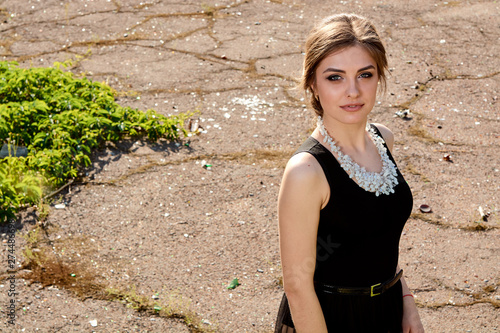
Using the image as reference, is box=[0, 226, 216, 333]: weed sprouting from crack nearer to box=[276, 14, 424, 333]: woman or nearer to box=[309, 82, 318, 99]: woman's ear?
box=[276, 14, 424, 333]: woman

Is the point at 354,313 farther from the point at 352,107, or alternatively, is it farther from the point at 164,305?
the point at 164,305

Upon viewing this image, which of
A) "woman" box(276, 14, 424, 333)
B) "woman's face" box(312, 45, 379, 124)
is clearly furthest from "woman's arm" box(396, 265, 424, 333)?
"woman's face" box(312, 45, 379, 124)

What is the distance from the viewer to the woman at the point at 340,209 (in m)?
1.73

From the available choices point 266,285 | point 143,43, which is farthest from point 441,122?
point 143,43

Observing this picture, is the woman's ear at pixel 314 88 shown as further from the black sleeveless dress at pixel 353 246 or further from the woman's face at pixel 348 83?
the black sleeveless dress at pixel 353 246

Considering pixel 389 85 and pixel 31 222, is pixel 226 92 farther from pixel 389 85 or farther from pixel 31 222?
pixel 31 222

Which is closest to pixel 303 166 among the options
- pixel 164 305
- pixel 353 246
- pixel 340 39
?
pixel 353 246

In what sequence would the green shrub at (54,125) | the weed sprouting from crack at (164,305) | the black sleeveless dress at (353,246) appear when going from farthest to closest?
the green shrub at (54,125)
the weed sprouting from crack at (164,305)
the black sleeveless dress at (353,246)

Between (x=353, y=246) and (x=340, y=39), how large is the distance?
0.59 metres

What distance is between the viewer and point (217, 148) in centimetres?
408

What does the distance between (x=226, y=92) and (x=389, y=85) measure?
1.24m

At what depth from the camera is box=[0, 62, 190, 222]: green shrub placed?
3.63 m

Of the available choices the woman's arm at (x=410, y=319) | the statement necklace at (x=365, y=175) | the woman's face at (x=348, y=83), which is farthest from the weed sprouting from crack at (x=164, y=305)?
the woman's face at (x=348, y=83)

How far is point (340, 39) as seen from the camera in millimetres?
1824
